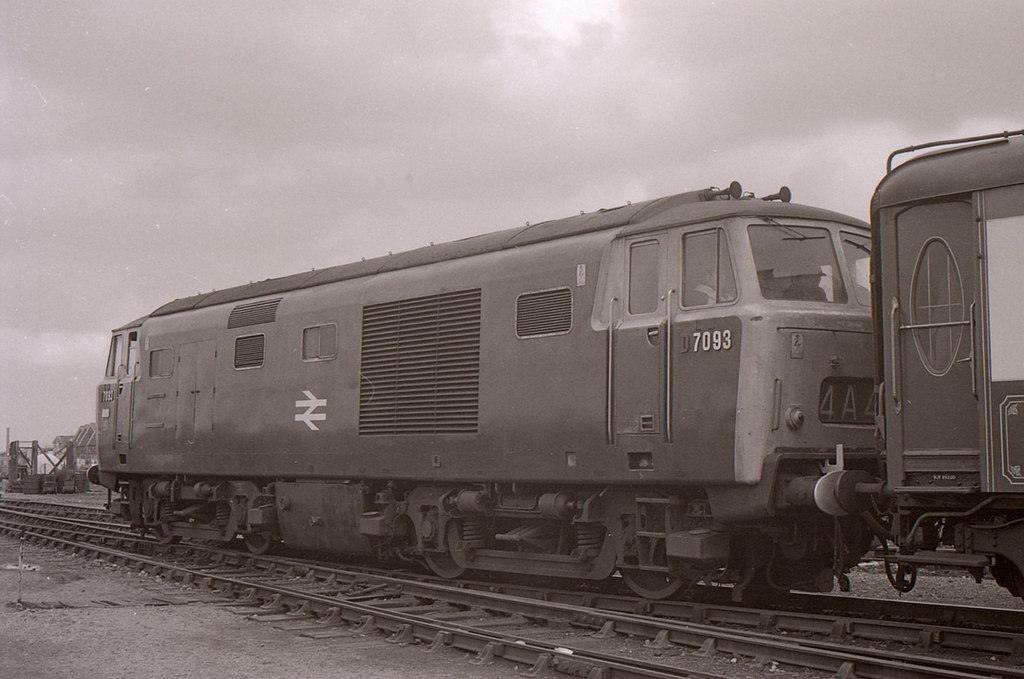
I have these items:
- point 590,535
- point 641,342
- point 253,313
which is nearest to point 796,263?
point 641,342

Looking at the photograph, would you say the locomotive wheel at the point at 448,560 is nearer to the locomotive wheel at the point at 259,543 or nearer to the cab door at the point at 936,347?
the locomotive wheel at the point at 259,543

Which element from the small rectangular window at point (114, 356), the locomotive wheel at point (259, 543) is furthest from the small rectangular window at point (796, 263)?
the small rectangular window at point (114, 356)

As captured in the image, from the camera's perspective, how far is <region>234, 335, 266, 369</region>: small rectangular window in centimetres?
Result: 1498

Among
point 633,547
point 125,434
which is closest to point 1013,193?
point 633,547

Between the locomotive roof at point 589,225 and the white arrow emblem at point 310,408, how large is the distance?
5.42 ft

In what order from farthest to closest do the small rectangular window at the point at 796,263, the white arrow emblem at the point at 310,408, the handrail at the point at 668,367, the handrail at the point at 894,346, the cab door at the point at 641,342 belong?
the white arrow emblem at the point at 310,408 < the cab door at the point at 641,342 < the handrail at the point at 668,367 < the small rectangular window at the point at 796,263 < the handrail at the point at 894,346

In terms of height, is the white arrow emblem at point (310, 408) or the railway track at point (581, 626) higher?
the white arrow emblem at point (310, 408)

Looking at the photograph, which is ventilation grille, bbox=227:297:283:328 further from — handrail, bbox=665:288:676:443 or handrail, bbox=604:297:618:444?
handrail, bbox=665:288:676:443

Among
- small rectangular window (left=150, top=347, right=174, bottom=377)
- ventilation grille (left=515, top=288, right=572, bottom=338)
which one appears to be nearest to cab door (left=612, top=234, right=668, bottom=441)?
ventilation grille (left=515, top=288, right=572, bottom=338)

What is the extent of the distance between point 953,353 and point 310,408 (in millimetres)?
8657

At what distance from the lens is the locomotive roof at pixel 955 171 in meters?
7.32

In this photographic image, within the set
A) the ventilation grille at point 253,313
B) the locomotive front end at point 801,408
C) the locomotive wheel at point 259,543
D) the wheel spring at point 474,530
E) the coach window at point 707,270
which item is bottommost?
the locomotive wheel at point 259,543

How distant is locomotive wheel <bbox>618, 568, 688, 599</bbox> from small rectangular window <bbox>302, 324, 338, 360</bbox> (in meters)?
5.27

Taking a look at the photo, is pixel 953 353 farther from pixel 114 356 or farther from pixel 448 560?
pixel 114 356
